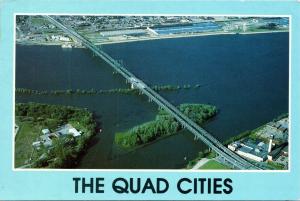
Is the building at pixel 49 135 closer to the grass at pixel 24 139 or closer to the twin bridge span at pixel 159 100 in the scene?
the grass at pixel 24 139

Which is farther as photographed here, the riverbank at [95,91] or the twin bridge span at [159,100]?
the twin bridge span at [159,100]

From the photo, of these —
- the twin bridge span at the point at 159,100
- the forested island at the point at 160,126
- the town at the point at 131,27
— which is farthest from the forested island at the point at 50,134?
the town at the point at 131,27

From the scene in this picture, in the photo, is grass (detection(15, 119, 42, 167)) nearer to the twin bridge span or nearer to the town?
the town

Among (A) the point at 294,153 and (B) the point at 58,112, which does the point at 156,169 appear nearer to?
(B) the point at 58,112

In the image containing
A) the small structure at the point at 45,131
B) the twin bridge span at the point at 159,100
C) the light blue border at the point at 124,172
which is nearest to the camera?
the light blue border at the point at 124,172

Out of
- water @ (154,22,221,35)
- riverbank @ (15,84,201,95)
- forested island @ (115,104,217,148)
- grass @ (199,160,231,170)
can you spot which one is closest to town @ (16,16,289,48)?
water @ (154,22,221,35)

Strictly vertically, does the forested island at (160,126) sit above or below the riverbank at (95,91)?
below

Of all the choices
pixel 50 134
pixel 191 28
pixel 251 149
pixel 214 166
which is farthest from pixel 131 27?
pixel 251 149
